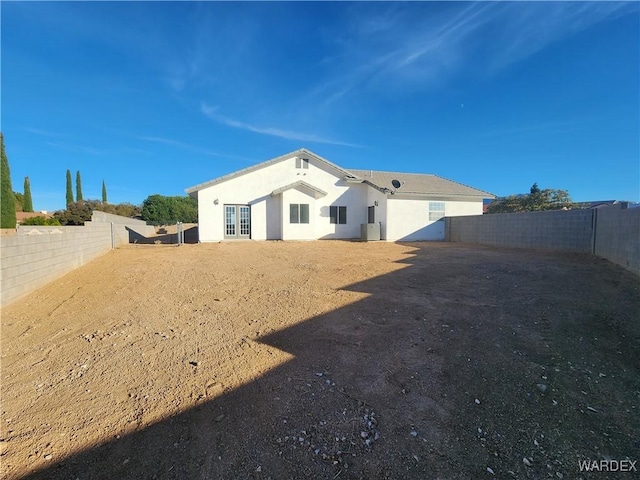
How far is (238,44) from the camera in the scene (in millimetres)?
11875

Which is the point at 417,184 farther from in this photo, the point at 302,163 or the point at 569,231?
the point at 569,231

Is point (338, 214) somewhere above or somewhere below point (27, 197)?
below

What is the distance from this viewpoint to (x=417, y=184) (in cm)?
1958

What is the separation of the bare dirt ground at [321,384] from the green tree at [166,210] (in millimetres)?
39271

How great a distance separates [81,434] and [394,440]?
8.17ft

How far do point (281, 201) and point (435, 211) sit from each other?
952 centimetres

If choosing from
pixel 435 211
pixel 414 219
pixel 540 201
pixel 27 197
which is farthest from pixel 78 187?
pixel 540 201

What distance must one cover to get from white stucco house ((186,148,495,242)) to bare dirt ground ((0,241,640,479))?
11.1 m

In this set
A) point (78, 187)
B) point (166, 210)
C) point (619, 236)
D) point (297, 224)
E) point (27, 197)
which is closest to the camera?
point (619, 236)

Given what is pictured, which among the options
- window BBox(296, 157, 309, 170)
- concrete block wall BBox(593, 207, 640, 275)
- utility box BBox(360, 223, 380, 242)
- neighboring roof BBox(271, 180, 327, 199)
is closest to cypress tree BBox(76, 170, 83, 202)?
neighboring roof BBox(271, 180, 327, 199)

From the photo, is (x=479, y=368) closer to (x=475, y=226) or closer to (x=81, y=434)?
(x=81, y=434)

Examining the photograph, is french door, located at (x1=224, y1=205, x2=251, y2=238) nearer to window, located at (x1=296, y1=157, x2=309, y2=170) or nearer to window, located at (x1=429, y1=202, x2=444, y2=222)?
window, located at (x1=296, y1=157, x2=309, y2=170)

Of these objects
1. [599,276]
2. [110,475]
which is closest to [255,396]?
[110,475]

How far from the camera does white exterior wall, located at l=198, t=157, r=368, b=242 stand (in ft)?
54.2
